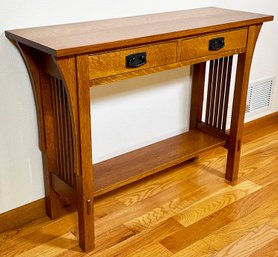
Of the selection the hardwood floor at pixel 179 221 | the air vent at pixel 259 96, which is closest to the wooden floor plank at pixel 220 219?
the hardwood floor at pixel 179 221

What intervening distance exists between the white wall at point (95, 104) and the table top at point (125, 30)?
2.1 inches

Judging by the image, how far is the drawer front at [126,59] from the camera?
56.8 inches

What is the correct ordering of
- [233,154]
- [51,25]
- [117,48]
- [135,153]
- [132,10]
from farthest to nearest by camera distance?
[233,154] < [135,153] < [132,10] < [51,25] < [117,48]

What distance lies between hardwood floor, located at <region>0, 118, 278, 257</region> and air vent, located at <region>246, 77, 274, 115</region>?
0.51 metres

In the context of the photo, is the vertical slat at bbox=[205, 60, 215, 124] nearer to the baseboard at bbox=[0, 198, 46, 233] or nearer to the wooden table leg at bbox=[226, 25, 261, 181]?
the wooden table leg at bbox=[226, 25, 261, 181]

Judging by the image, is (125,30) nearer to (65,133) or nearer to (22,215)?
(65,133)

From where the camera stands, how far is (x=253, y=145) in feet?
8.66

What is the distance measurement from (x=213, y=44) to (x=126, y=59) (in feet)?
1.46

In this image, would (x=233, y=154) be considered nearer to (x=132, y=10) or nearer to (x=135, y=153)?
(x=135, y=153)

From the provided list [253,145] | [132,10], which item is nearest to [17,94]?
[132,10]

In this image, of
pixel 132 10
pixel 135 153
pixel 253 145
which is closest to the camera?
pixel 132 10

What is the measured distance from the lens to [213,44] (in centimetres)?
176

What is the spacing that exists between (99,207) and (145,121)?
1.58ft

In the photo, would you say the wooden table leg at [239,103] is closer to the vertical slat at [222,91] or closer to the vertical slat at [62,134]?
the vertical slat at [222,91]
